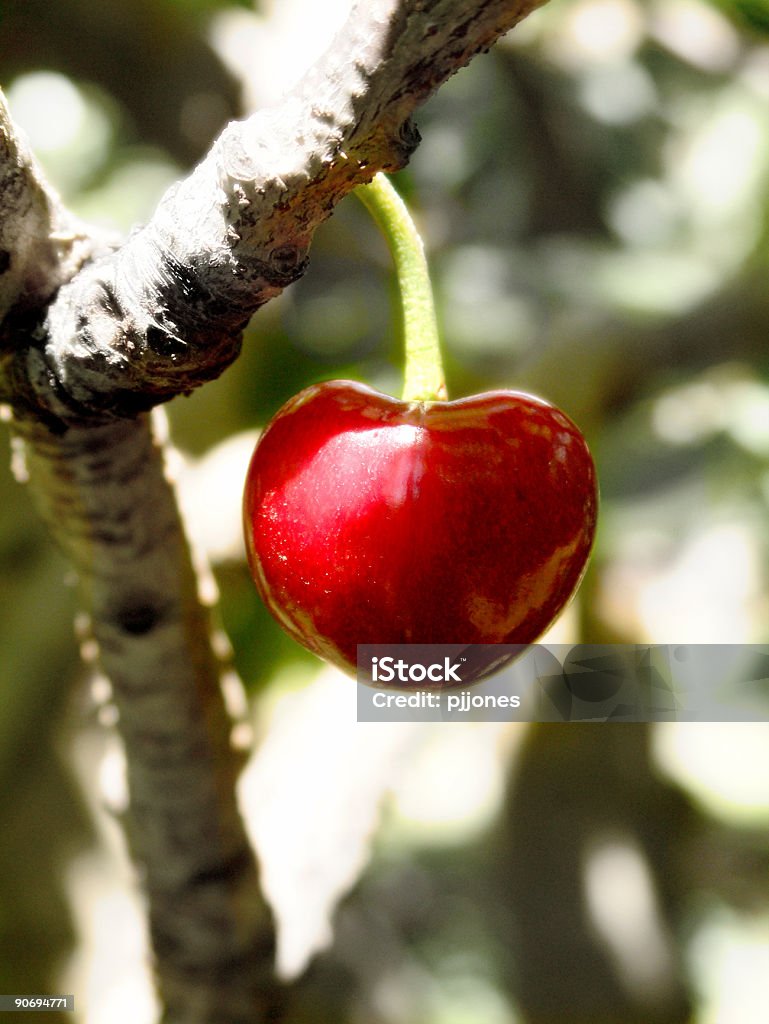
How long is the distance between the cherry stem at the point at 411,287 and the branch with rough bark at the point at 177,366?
0.24 ft

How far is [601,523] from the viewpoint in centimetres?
111

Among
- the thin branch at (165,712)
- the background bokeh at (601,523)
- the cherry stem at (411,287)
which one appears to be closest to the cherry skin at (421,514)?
the cherry stem at (411,287)

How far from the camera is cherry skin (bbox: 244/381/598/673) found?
0.39m

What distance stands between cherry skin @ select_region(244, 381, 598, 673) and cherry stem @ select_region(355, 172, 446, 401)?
0.04 ft

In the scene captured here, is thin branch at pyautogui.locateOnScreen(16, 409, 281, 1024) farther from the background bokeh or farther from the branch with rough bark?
the background bokeh

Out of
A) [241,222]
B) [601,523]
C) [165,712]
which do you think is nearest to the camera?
[241,222]

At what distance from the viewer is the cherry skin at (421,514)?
39 cm

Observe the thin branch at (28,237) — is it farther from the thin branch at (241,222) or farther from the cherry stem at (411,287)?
the cherry stem at (411,287)

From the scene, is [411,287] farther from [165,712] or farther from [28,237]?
[165,712]

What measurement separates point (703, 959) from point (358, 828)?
27.8 inches

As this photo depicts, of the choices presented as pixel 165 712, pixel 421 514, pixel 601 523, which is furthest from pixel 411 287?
pixel 601 523

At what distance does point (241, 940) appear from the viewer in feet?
2.18

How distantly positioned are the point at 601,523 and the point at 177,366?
0.81 meters

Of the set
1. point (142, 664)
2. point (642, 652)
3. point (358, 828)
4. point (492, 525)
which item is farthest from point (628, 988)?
point (492, 525)
